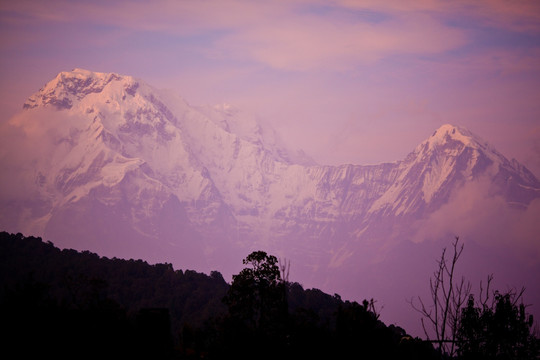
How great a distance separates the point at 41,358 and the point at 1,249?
492ft

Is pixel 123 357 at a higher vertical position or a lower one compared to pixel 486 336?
lower

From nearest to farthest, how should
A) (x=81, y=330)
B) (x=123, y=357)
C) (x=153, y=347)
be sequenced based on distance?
(x=153, y=347) → (x=123, y=357) → (x=81, y=330)

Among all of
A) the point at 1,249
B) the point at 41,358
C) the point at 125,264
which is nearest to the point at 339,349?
the point at 41,358

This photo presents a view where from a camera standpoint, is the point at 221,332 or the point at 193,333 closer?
the point at 193,333

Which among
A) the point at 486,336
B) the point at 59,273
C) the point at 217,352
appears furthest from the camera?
the point at 59,273

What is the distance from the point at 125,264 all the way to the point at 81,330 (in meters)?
128

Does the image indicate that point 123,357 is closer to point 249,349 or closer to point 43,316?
point 249,349

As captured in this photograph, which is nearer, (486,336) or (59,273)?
(486,336)

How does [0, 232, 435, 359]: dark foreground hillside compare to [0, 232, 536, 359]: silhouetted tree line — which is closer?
[0, 232, 435, 359]: dark foreground hillside

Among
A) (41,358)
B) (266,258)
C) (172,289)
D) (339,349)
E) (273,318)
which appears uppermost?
(172,289)

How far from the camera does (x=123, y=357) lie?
29734mm

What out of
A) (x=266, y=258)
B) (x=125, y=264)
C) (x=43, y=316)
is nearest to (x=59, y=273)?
(x=125, y=264)

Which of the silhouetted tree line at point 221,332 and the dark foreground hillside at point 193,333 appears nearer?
the dark foreground hillside at point 193,333

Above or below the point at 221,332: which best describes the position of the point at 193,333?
below
